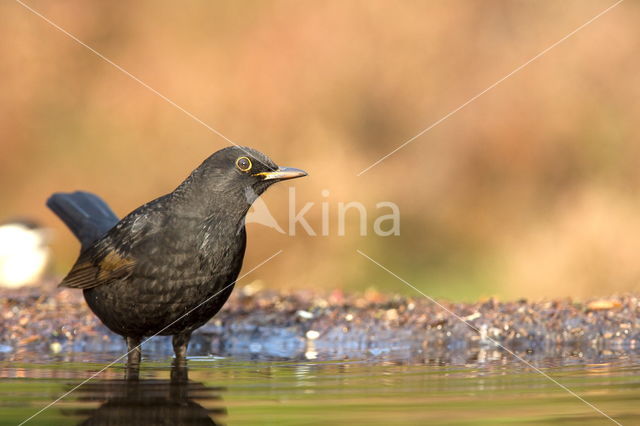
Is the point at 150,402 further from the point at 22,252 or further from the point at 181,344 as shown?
the point at 22,252

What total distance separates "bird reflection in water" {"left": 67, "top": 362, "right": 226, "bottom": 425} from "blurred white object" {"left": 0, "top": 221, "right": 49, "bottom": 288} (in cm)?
859

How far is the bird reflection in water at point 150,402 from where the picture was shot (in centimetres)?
396

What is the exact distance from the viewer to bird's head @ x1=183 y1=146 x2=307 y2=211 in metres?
6.11

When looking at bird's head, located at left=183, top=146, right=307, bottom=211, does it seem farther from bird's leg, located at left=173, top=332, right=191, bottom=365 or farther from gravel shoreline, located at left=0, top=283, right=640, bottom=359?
gravel shoreline, located at left=0, top=283, right=640, bottom=359

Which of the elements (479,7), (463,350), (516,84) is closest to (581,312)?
(463,350)

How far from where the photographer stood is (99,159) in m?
14.6

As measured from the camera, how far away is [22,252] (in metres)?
13.6

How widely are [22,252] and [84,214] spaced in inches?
256

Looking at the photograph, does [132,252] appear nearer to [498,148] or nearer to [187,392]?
[187,392]

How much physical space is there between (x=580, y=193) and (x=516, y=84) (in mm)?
2400

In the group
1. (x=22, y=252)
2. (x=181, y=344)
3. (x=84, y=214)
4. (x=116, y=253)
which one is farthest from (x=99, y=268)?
(x=22, y=252)

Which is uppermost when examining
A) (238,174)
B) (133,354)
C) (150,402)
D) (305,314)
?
(238,174)

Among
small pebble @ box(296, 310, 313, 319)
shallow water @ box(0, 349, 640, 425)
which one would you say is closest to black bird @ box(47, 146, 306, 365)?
shallow water @ box(0, 349, 640, 425)

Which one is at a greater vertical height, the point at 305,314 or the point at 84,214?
the point at 84,214
